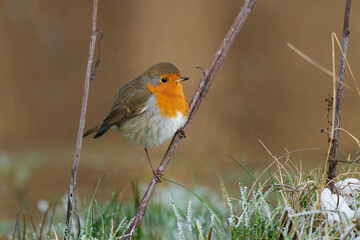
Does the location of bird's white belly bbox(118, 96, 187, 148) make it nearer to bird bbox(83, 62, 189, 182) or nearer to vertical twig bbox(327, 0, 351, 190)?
bird bbox(83, 62, 189, 182)

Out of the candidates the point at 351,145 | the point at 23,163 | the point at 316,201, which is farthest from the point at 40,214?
the point at 316,201

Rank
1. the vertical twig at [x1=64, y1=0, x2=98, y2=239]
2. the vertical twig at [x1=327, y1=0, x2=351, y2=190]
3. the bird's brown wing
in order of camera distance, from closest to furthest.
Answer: the vertical twig at [x1=64, y1=0, x2=98, y2=239] → the vertical twig at [x1=327, y1=0, x2=351, y2=190] → the bird's brown wing

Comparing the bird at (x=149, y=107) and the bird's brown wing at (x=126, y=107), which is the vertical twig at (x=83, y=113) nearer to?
the bird at (x=149, y=107)

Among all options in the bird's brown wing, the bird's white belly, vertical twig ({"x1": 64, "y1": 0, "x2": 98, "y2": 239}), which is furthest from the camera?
the bird's brown wing

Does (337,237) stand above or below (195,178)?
below

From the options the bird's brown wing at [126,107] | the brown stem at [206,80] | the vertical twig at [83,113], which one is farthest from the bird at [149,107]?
the vertical twig at [83,113]

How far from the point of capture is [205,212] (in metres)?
2.67

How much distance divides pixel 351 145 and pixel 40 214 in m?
1.83

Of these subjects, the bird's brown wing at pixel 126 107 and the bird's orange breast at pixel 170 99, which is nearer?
the bird's orange breast at pixel 170 99

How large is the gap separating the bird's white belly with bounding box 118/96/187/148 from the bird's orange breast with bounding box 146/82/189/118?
2 cm

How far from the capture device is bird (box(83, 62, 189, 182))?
2.34m

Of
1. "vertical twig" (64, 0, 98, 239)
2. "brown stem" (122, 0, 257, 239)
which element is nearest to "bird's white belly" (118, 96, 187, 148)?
"brown stem" (122, 0, 257, 239)

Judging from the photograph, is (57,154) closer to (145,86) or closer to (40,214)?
(40,214)

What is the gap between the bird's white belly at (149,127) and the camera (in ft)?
7.48
